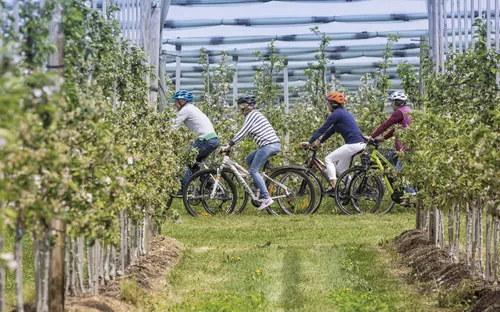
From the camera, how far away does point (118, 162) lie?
530 centimetres

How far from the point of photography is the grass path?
6879mm

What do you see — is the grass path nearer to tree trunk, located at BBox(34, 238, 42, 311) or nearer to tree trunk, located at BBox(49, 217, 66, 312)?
tree trunk, located at BBox(49, 217, 66, 312)

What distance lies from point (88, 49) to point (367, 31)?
15.8 metres

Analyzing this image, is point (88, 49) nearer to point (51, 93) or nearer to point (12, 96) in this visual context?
point (51, 93)

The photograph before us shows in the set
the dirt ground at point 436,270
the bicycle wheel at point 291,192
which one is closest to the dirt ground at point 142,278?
the dirt ground at point 436,270

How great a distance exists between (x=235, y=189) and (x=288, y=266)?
14.6ft

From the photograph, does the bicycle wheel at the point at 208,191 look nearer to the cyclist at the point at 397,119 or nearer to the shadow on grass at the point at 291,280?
the cyclist at the point at 397,119

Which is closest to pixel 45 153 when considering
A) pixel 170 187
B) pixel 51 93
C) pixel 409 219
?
pixel 51 93

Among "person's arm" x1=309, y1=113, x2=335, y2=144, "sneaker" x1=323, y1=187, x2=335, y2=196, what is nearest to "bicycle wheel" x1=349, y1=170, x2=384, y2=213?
"sneaker" x1=323, y1=187, x2=335, y2=196

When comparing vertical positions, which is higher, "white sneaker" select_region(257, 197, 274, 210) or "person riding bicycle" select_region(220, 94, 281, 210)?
"person riding bicycle" select_region(220, 94, 281, 210)

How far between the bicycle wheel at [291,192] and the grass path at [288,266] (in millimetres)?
439

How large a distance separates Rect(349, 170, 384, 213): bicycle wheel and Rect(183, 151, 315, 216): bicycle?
0.57 metres

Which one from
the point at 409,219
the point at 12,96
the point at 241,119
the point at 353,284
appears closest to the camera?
the point at 12,96

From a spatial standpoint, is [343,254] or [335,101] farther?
[335,101]
